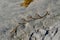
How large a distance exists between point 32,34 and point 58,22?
3.19 ft

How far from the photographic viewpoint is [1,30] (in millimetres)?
9859

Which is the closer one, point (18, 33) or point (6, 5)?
point (18, 33)

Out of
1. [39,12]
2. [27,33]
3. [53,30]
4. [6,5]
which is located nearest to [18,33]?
[27,33]

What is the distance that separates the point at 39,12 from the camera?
8.02 m

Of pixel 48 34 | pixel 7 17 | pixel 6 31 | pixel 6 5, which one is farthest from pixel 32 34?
pixel 6 5

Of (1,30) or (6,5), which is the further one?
(6,5)

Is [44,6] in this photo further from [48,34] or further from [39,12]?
[48,34]

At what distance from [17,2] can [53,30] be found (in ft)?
23.5

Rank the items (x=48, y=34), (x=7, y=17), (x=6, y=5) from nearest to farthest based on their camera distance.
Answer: (x=48, y=34) < (x=7, y=17) < (x=6, y=5)

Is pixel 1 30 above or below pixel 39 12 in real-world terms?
below

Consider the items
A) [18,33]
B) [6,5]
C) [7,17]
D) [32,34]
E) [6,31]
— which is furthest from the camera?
[6,5]

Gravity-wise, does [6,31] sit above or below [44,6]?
below

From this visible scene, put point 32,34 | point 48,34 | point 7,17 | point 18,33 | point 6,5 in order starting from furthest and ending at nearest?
point 6,5 → point 7,17 → point 18,33 → point 32,34 → point 48,34

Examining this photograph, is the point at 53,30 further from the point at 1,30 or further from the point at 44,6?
the point at 1,30
